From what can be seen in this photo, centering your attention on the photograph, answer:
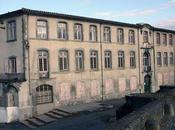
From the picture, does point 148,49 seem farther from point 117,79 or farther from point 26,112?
point 26,112

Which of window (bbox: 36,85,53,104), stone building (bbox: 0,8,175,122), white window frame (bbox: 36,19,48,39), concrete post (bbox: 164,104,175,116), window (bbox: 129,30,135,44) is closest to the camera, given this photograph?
concrete post (bbox: 164,104,175,116)

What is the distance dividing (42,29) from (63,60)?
419cm

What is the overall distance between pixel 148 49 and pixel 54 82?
19305 mm

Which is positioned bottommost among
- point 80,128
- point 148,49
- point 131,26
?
point 80,128

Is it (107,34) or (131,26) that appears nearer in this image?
(107,34)

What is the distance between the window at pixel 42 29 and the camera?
1282 inches

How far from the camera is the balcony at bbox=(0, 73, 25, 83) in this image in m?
31.5

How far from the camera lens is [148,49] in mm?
48125

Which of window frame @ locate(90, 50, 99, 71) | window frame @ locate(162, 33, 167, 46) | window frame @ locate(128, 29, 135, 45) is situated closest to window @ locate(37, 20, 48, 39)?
window frame @ locate(90, 50, 99, 71)

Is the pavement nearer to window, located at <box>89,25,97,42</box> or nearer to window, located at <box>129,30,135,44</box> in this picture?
window, located at <box>89,25,97,42</box>

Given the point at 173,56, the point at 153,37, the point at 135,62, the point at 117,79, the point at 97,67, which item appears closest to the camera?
the point at 97,67

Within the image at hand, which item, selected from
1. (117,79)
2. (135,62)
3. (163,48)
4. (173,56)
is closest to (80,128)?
(117,79)

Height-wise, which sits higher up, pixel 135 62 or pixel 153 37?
pixel 153 37

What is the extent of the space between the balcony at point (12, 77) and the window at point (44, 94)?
77.8 inches
